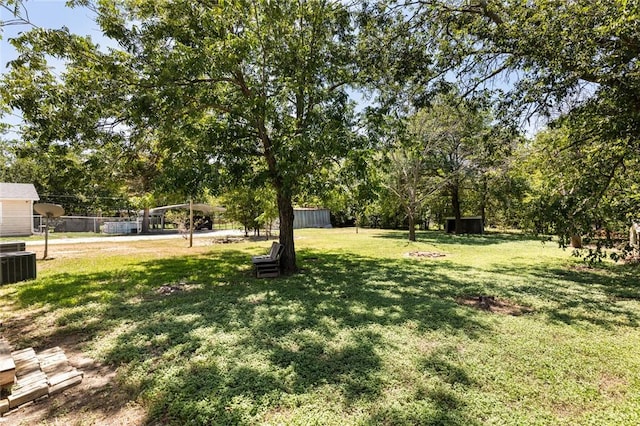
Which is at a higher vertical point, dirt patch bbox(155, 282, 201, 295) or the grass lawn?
dirt patch bbox(155, 282, 201, 295)

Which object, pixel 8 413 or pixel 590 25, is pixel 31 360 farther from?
pixel 590 25

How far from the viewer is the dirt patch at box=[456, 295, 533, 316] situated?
4.95 metres

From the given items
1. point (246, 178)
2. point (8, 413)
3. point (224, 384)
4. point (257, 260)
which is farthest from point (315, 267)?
point (8, 413)

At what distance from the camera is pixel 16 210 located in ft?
66.2

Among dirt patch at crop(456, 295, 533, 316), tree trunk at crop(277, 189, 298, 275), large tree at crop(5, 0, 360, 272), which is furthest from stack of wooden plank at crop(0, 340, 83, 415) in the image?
dirt patch at crop(456, 295, 533, 316)

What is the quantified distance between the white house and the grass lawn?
1793 cm

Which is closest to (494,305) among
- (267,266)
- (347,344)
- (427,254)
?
(347,344)

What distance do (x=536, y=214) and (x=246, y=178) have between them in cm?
612

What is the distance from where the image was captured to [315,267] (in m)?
8.86

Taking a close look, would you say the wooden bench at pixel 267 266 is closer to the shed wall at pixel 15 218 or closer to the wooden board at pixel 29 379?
the wooden board at pixel 29 379

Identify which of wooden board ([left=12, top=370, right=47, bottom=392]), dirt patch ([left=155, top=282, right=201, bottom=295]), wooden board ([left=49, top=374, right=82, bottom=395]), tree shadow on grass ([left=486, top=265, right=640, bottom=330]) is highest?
wooden board ([left=12, top=370, right=47, bottom=392])

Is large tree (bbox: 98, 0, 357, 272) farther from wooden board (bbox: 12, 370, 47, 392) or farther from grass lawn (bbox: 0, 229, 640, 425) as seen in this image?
wooden board (bbox: 12, 370, 47, 392)

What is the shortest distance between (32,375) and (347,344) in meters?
3.05

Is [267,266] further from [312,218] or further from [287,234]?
[312,218]
